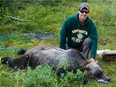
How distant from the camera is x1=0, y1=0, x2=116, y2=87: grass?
5332 millimetres

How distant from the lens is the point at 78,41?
740 centimetres

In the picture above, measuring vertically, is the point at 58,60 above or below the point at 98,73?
above

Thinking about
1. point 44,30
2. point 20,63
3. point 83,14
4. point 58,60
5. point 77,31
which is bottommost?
point 44,30

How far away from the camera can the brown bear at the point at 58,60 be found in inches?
246

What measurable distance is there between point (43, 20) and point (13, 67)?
4907 mm

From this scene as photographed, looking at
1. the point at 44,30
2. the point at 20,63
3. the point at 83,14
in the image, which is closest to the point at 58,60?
the point at 20,63

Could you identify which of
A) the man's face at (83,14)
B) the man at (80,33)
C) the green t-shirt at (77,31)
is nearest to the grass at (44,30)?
the man at (80,33)

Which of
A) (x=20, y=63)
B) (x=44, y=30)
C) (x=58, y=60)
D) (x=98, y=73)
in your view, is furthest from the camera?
(x=44, y=30)

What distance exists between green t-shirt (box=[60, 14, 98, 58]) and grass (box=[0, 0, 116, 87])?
29.6 inches

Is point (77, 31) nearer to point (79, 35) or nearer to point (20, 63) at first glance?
point (79, 35)

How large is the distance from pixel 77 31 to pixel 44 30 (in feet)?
11.9

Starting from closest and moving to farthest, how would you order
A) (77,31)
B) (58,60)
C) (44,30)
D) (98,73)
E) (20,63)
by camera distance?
(98,73) → (58,60) → (20,63) → (77,31) → (44,30)

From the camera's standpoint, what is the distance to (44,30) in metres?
10.8

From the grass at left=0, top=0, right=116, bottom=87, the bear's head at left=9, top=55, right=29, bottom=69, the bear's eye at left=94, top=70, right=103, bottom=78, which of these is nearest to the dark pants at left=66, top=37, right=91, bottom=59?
→ the grass at left=0, top=0, right=116, bottom=87
